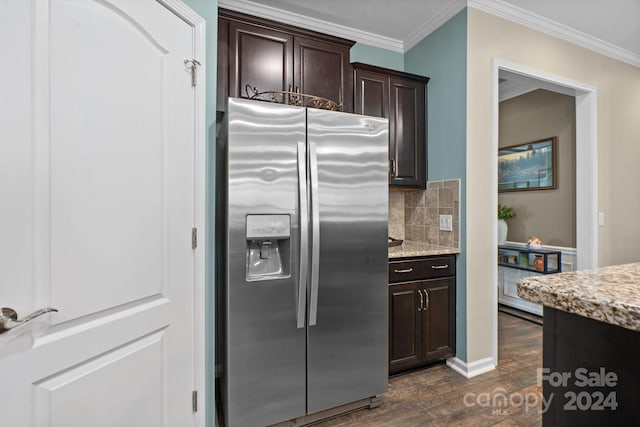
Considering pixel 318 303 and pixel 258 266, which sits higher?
pixel 258 266

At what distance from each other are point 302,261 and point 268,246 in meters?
0.22

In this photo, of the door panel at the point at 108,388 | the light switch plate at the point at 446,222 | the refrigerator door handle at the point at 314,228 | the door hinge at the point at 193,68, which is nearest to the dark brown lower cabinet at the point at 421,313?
the light switch plate at the point at 446,222

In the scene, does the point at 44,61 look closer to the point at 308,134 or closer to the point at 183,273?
the point at 183,273

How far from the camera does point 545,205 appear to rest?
3.56 m

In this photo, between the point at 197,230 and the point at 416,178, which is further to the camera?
the point at 416,178

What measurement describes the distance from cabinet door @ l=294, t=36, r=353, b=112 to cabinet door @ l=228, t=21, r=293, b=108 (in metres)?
0.07

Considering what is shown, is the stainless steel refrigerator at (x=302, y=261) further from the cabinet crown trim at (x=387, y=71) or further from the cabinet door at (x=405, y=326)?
the cabinet crown trim at (x=387, y=71)

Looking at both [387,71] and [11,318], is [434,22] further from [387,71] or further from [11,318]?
[11,318]

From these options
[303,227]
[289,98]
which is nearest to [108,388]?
[303,227]

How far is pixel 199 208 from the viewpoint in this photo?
1466mm

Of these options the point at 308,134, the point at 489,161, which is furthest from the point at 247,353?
the point at 489,161

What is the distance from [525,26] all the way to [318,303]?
2.79 m

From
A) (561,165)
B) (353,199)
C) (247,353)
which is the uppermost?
(561,165)

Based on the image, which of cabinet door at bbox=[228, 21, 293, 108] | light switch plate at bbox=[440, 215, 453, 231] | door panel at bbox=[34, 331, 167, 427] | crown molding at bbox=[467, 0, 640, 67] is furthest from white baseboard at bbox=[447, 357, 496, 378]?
crown molding at bbox=[467, 0, 640, 67]
